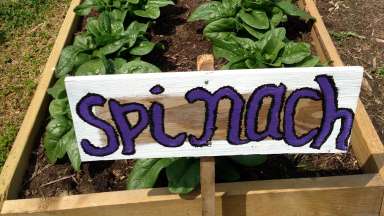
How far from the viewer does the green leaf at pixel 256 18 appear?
2787 millimetres

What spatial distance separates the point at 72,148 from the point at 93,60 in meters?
0.52

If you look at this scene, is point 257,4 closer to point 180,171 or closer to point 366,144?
point 366,144

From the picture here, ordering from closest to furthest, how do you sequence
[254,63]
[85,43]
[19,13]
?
[254,63], [85,43], [19,13]

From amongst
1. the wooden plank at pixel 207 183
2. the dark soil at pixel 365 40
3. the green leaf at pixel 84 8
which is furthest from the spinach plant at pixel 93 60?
the dark soil at pixel 365 40

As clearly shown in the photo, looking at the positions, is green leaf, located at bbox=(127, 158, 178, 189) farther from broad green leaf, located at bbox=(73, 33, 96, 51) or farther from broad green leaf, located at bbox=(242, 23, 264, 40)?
broad green leaf, located at bbox=(242, 23, 264, 40)

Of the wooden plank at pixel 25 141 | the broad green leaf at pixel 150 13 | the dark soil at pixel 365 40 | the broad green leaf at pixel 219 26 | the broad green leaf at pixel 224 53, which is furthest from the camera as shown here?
the broad green leaf at pixel 150 13

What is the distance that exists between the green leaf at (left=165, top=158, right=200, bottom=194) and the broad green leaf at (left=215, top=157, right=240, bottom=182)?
0.14 metres

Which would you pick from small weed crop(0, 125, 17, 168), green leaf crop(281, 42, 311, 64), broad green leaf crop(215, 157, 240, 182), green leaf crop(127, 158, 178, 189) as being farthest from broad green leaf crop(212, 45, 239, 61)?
small weed crop(0, 125, 17, 168)

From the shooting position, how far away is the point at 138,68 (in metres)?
2.39

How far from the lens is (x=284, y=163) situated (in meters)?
2.36

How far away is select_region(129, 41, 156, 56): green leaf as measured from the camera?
271 cm

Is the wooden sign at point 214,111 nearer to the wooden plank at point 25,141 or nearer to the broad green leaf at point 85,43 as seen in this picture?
the wooden plank at point 25,141

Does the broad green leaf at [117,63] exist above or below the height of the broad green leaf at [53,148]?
above

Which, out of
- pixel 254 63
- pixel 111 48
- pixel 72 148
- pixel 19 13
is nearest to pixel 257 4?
pixel 254 63
